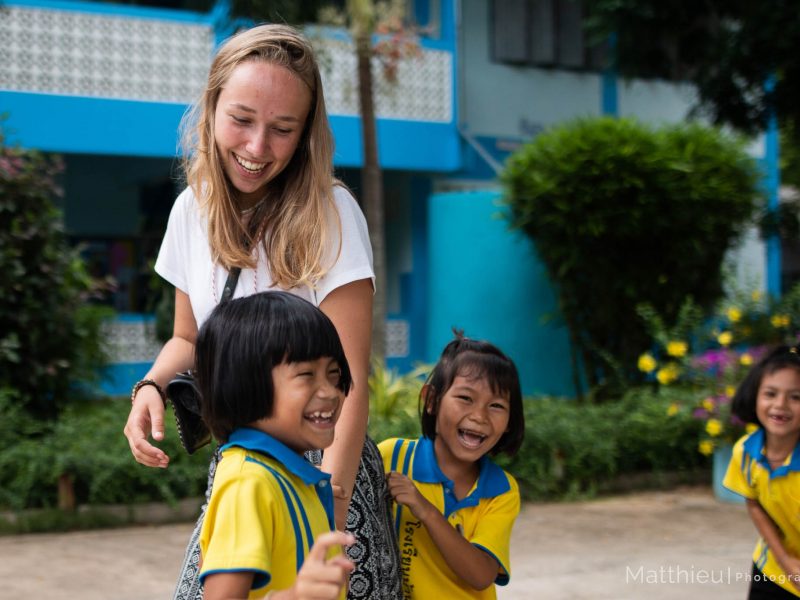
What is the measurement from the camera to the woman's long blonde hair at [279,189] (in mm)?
2027

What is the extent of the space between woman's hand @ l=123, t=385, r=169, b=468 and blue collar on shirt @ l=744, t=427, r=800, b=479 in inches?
83.4

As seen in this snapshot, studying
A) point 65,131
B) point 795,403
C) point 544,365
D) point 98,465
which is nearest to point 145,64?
point 65,131

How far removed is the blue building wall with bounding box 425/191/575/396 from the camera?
33.0ft

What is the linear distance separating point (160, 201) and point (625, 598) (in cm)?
932

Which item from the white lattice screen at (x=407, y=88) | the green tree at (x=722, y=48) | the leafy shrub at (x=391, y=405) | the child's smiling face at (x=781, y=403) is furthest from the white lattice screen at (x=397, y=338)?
the child's smiling face at (x=781, y=403)

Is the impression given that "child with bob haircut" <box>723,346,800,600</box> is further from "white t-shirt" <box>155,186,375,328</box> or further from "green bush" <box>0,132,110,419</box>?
"green bush" <box>0,132,110,419</box>

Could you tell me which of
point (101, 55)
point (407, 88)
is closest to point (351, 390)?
point (101, 55)

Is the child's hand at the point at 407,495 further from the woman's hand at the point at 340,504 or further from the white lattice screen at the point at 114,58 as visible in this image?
the white lattice screen at the point at 114,58

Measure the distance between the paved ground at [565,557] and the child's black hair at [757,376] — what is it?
1.42 meters

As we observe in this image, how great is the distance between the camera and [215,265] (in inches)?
82.7

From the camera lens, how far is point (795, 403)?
336 cm

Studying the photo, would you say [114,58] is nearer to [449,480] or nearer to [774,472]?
[774,472]

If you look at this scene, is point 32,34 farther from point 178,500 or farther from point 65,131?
point 178,500

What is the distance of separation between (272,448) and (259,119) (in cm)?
65
